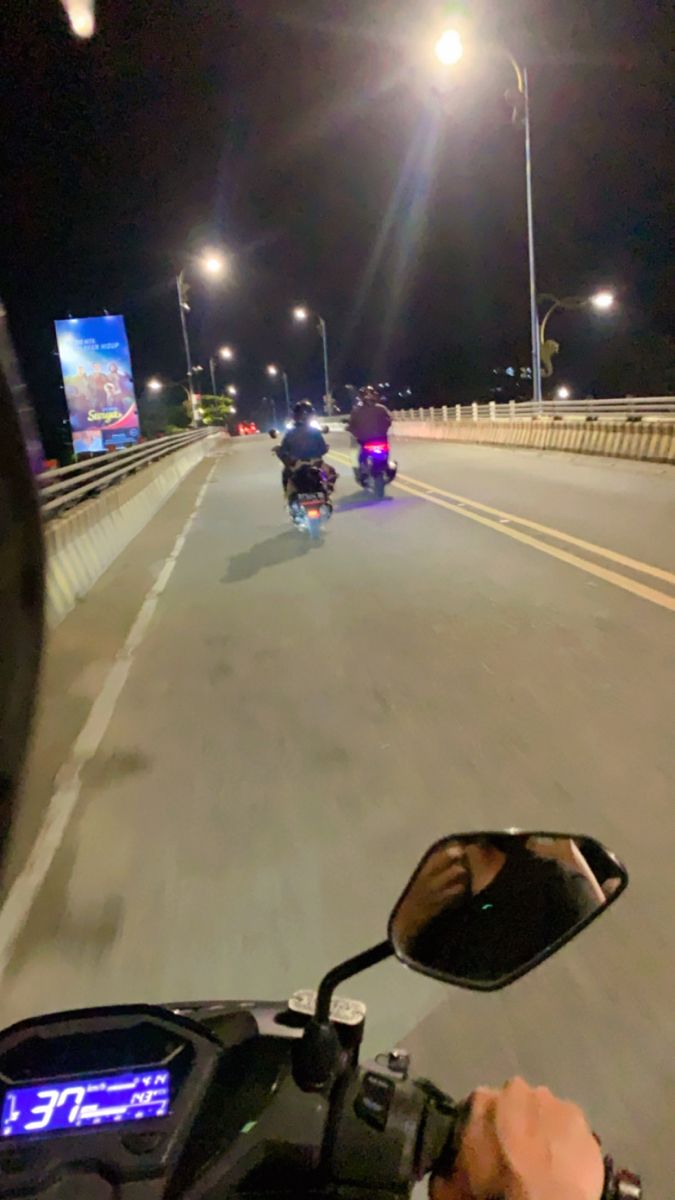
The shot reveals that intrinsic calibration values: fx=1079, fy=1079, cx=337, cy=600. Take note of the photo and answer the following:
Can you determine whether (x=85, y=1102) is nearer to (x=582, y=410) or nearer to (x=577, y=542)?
(x=577, y=542)

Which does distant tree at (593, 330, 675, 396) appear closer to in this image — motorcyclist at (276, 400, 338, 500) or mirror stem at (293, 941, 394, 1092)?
motorcyclist at (276, 400, 338, 500)

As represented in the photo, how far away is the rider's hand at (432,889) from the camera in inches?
71.9

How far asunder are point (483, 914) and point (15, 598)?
979 mm

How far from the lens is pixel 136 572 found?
14.1 meters

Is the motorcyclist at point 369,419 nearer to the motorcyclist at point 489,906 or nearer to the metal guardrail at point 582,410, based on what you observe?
the metal guardrail at point 582,410

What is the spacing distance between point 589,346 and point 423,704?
287 feet

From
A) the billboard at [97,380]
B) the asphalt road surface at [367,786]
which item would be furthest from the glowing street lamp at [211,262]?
the asphalt road surface at [367,786]

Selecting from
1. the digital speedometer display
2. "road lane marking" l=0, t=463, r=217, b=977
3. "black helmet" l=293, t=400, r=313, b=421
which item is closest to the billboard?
"black helmet" l=293, t=400, r=313, b=421

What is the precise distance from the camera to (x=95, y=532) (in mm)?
14891

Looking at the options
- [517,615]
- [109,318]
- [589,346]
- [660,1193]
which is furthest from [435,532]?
[589,346]

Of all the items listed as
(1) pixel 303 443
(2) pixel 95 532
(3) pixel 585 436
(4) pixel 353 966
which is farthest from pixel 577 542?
(3) pixel 585 436

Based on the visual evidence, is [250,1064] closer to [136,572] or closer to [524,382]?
[136,572]

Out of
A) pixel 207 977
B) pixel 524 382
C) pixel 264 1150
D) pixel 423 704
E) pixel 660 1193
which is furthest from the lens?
pixel 524 382

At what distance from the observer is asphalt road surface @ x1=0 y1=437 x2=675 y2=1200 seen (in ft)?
11.1
